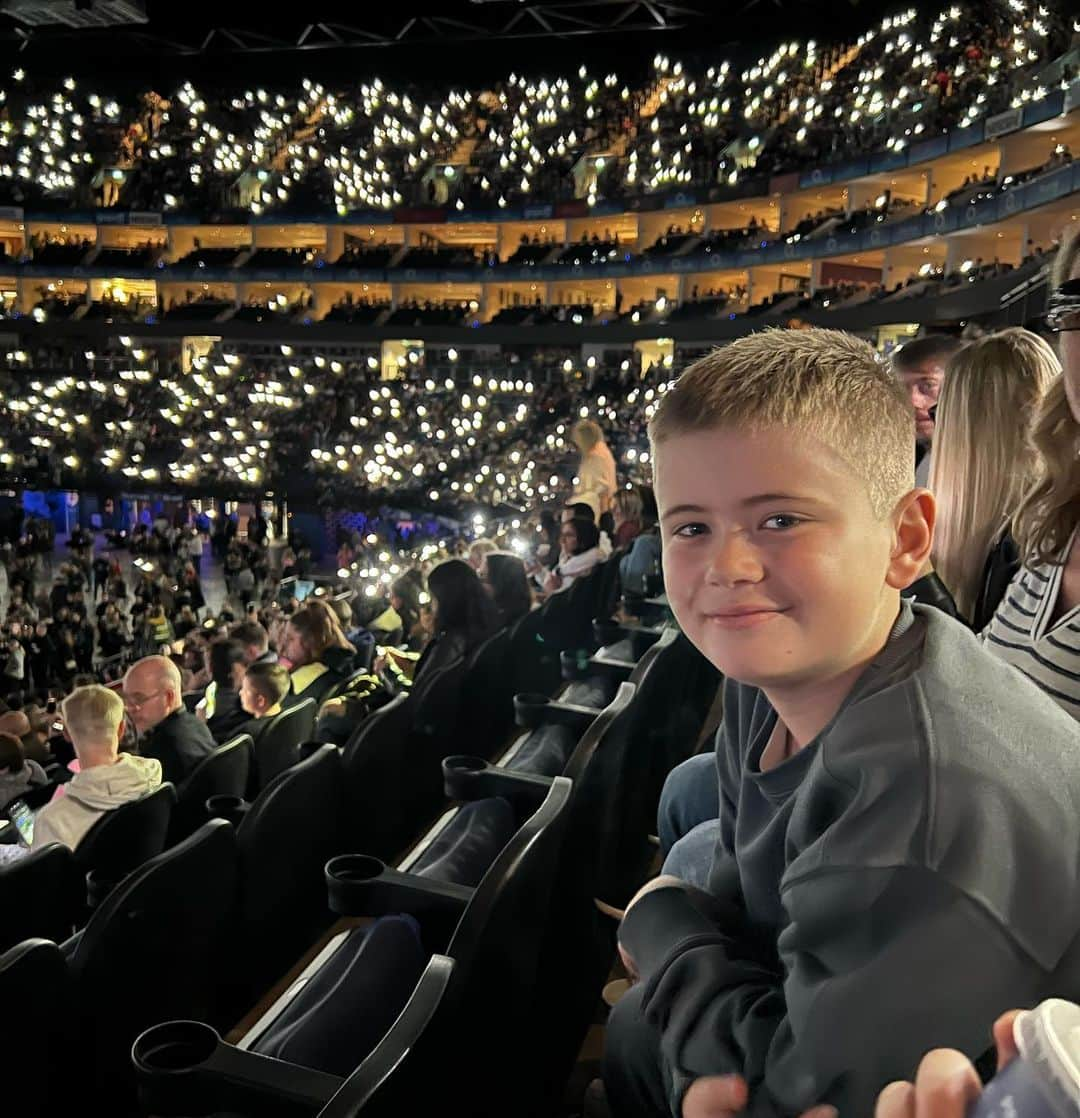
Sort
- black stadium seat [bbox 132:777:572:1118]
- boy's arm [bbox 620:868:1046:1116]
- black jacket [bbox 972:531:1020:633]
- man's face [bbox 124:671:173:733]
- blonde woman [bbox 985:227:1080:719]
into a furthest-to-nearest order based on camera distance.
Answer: man's face [bbox 124:671:173:733] → black jacket [bbox 972:531:1020:633] → blonde woman [bbox 985:227:1080:719] → black stadium seat [bbox 132:777:572:1118] → boy's arm [bbox 620:868:1046:1116]

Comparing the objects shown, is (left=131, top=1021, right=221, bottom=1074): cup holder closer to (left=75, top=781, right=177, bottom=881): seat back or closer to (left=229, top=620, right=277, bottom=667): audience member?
(left=75, top=781, right=177, bottom=881): seat back

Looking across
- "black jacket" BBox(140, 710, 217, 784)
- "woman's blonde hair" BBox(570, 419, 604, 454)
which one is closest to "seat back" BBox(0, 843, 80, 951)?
"black jacket" BBox(140, 710, 217, 784)

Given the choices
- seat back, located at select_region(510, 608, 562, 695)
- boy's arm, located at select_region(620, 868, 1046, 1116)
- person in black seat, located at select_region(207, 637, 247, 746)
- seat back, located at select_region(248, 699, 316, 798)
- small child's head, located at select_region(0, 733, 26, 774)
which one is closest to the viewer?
boy's arm, located at select_region(620, 868, 1046, 1116)

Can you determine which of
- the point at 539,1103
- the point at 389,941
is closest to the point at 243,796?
the point at 389,941

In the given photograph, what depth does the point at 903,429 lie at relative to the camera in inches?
47.6

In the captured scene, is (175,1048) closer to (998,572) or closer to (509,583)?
(998,572)

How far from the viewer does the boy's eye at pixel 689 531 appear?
3.82 ft

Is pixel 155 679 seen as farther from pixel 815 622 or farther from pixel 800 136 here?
pixel 800 136

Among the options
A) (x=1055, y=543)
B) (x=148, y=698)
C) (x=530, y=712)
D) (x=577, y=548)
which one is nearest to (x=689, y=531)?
(x=1055, y=543)

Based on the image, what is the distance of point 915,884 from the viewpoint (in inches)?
35.8

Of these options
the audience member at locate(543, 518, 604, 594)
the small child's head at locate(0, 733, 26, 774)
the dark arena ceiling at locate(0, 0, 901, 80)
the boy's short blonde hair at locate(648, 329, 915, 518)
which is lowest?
the small child's head at locate(0, 733, 26, 774)

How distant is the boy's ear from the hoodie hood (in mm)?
2957

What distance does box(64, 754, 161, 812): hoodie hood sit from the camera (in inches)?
135

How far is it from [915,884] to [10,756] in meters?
5.50
